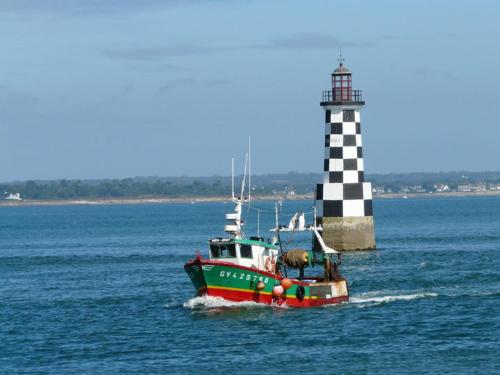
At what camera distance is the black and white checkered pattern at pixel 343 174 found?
68.5m

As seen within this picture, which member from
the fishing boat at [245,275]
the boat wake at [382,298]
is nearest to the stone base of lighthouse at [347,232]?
the boat wake at [382,298]

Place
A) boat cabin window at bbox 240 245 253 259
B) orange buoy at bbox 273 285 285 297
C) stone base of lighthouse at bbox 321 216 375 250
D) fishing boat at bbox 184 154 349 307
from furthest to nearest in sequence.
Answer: stone base of lighthouse at bbox 321 216 375 250 < boat cabin window at bbox 240 245 253 259 < orange buoy at bbox 273 285 285 297 < fishing boat at bbox 184 154 349 307

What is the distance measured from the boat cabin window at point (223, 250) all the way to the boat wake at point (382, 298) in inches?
217

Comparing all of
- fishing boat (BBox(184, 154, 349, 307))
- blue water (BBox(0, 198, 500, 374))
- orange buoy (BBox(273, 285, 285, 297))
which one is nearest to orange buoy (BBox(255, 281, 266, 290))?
fishing boat (BBox(184, 154, 349, 307))

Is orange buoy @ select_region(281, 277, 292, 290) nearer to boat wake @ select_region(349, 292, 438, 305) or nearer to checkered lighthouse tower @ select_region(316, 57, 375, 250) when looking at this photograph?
boat wake @ select_region(349, 292, 438, 305)

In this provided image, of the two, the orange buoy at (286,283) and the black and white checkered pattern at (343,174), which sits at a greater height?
the black and white checkered pattern at (343,174)

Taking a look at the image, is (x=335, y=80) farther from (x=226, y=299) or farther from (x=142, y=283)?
(x=226, y=299)

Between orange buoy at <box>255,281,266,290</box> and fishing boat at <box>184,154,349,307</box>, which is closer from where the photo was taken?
fishing boat at <box>184,154,349,307</box>

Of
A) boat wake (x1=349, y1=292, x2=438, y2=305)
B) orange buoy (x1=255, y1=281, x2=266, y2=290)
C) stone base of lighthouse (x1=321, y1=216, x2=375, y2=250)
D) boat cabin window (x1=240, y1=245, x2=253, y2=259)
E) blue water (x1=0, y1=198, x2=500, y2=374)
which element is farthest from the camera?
stone base of lighthouse (x1=321, y1=216, x2=375, y2=250)

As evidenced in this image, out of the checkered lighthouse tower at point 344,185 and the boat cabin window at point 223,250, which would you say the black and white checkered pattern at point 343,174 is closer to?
the checkered lighthouse tower at point 344,185

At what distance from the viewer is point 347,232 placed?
68688mm

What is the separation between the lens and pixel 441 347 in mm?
38656

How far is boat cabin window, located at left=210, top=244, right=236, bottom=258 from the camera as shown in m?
46.9

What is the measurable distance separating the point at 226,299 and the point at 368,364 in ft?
36.1
